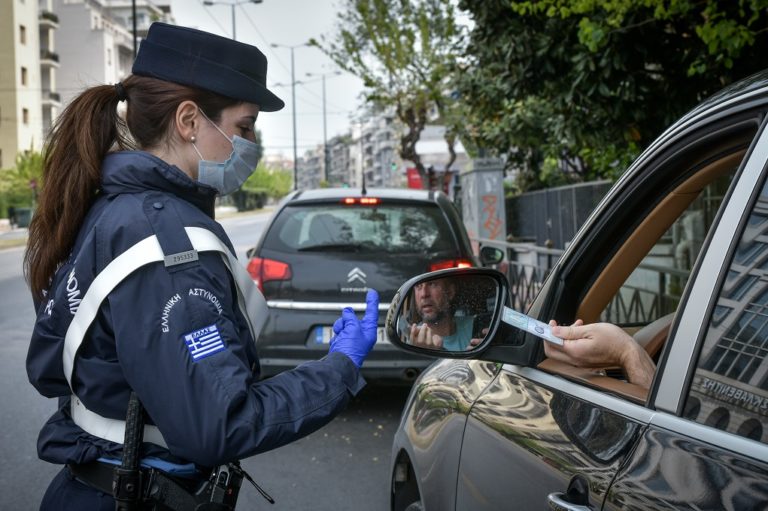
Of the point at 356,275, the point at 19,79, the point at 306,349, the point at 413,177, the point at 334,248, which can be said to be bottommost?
the point at 306,349

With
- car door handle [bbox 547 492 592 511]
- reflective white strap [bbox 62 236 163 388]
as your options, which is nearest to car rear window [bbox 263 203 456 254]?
reflective white strap [bbox 62 236 163 388]

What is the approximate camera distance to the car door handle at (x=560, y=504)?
4.98 feet

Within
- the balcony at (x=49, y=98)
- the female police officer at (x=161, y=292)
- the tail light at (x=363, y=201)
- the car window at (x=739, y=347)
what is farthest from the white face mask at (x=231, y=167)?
the balcony at (x=49, y=98)

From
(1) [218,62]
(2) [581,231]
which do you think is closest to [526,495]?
(2) [581,231]

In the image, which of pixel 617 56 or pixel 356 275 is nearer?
pixel 356 275

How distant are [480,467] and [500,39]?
25.2 feet

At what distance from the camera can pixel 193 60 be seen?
6.31 ft

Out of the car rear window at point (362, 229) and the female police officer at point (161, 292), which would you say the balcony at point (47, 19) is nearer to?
the car rear window at point (362, 229)

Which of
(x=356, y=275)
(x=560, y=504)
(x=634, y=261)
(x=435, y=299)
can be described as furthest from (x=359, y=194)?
(x=560, y=504)

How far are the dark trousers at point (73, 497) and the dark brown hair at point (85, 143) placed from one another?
17.8 inches

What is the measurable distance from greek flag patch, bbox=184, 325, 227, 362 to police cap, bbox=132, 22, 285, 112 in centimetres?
61

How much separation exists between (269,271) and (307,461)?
152cm

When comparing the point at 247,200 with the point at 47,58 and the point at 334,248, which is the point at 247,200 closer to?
the point at 47,58

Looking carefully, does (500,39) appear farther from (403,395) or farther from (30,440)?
(30,440)
